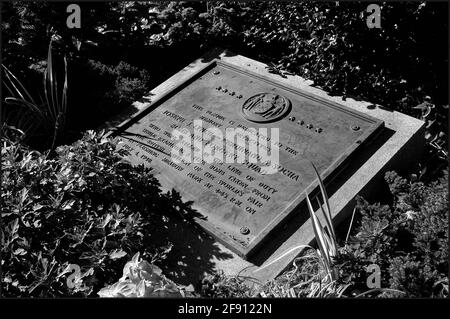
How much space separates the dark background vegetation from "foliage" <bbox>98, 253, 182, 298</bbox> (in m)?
0.30

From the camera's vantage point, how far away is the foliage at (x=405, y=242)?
3.80 metres

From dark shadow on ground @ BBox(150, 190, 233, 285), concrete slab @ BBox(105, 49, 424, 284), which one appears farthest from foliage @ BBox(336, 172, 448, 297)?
dark shadow on ground @ BBox(150, 190, 233, 285)

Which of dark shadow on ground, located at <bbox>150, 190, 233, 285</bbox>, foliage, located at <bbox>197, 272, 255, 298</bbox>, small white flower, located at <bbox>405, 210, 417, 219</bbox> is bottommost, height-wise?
dark shadow on ground, located at <bbox>150, 190, 233, 285</bbox>

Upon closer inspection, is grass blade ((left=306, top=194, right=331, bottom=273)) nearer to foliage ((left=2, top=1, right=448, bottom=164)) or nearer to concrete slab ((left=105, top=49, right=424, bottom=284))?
concrete slab ((left=105, top=49, right=424, bottom=284))

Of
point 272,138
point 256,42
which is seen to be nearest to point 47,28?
point 256,42

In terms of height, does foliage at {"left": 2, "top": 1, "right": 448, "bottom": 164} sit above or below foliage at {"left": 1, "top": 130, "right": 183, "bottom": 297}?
above

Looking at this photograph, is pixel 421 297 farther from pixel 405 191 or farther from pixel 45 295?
pixel 45 295

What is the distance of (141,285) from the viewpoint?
3545 millimetres

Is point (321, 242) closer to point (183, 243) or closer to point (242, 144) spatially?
point (183, 243)

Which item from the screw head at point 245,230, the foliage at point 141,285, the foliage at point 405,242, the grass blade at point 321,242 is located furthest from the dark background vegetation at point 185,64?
the screw head at point 245,230

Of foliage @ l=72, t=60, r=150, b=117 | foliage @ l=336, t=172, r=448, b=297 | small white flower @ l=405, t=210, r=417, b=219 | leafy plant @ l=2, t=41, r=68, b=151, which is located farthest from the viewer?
foliage @ l=72, t=60, r=150, b=117

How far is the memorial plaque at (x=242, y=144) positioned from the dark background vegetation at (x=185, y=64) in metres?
0.35

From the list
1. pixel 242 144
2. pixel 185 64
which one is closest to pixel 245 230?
pixel 242 144

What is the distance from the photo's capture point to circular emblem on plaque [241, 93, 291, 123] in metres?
5.15
